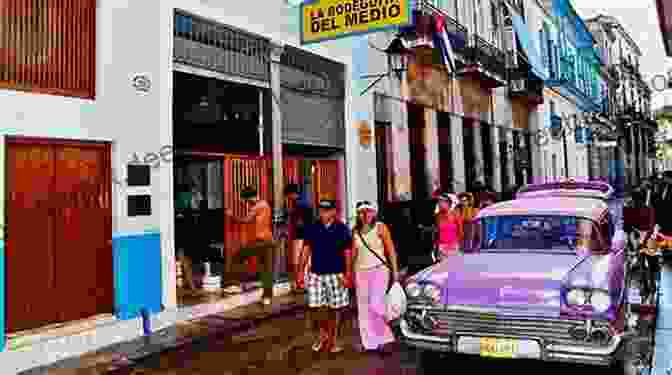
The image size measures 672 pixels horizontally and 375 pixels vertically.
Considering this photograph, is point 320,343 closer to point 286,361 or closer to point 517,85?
point 286,361

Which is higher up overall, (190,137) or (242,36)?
(242,36)

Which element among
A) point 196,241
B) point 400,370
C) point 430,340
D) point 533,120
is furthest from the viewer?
point 533,120

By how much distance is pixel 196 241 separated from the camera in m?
9.87

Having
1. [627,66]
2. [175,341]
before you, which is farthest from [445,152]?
[627,66]

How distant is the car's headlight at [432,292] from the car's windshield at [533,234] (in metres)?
1.16

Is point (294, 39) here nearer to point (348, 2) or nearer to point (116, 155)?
point (348, 2)

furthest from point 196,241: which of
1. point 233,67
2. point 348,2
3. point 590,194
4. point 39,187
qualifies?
point 590,194

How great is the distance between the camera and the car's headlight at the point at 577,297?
4523mm

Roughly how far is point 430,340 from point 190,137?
18.3ft

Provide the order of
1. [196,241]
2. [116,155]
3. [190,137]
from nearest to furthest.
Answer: [116,155], [190,137], [196,241]

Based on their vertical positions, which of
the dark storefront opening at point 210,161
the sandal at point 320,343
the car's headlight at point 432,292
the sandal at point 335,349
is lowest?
the sandal at point 335,349

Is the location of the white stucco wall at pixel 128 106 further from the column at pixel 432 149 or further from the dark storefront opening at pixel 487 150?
the dark storefront opening at pixel 487 150

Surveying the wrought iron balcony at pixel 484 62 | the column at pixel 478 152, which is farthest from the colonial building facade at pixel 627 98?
the column at pixel 478 152

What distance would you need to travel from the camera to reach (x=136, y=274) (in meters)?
7.14
